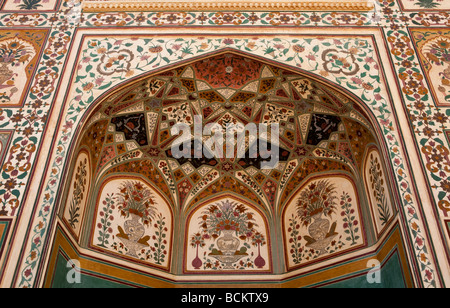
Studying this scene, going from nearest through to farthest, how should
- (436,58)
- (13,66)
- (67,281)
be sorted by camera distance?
(67,281)
(13,66)
(436,58)

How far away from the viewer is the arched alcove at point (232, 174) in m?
6.06

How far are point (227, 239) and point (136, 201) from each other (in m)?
1.45

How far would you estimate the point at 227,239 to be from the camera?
684 cm

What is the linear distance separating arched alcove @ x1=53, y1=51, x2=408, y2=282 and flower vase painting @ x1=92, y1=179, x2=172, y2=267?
17mm

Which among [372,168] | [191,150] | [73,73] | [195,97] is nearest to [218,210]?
→ [191,150]

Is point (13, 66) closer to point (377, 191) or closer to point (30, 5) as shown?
point (30, 5)

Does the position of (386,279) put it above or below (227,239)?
below

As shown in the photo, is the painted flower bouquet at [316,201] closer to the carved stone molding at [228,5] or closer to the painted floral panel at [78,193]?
the carved stone molding at [228,5]

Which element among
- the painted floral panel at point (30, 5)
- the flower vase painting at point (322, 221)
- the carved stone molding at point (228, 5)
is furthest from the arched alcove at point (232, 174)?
the painted floral panel at point (30, 5)

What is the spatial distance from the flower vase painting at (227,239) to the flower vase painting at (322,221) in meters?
0.45

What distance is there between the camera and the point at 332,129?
6469 mm

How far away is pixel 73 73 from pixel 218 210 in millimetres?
2911

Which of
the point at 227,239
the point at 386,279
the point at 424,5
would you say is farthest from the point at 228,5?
the point at 386,279
